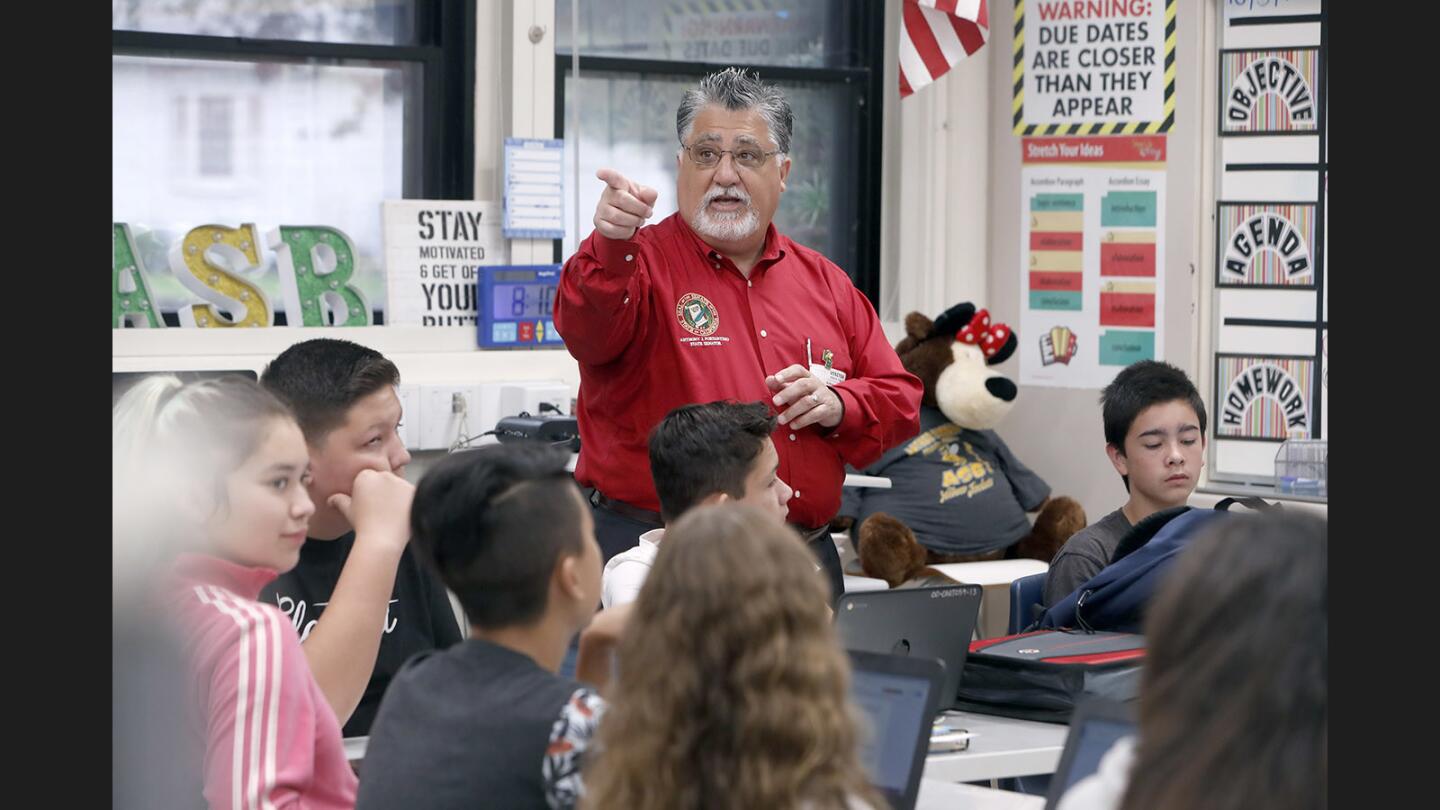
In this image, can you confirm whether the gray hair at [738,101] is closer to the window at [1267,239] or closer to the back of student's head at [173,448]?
the back of student's head at [173,448]

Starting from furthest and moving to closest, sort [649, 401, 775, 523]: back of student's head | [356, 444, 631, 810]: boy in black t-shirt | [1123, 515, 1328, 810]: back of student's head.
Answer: [649, 401, 775, 523]: back of student's head, [356, 444, 631, 810]: boy in black t-shirt, [1123, 515, 1328, 810]: back of student's head

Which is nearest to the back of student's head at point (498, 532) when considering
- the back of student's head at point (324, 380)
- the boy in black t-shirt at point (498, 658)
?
the boy in black t-shirt at point (498, 658)

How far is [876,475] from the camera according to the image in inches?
189

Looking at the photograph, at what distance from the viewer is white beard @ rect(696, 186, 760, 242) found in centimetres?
326

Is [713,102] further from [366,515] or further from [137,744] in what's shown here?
[137,744]

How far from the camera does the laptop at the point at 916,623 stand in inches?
98.0

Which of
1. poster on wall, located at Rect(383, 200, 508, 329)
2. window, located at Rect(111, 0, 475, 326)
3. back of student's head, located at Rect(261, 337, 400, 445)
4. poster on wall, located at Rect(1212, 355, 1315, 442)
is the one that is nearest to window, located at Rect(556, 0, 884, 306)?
poster on wall, located at Rect(383, 200, 508, 329)

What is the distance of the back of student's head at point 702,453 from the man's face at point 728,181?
66 cm

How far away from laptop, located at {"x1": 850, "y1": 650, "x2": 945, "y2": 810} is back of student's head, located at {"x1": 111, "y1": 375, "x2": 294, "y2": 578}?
0.79 m

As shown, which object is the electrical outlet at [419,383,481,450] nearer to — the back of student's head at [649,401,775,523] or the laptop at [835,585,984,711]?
the back of student's head at [649,401,775,523]

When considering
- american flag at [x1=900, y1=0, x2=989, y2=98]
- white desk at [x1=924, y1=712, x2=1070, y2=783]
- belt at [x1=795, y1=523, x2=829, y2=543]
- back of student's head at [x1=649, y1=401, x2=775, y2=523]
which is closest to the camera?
white desk at [x1=924, y1=712, x2=1070, y2=783]

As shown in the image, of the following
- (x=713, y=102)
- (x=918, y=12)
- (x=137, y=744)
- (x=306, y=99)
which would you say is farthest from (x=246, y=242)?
(x=137, y=744)

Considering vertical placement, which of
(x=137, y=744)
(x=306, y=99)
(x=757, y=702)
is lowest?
(x=137, y=744)

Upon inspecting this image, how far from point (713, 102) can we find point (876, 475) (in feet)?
5.77
